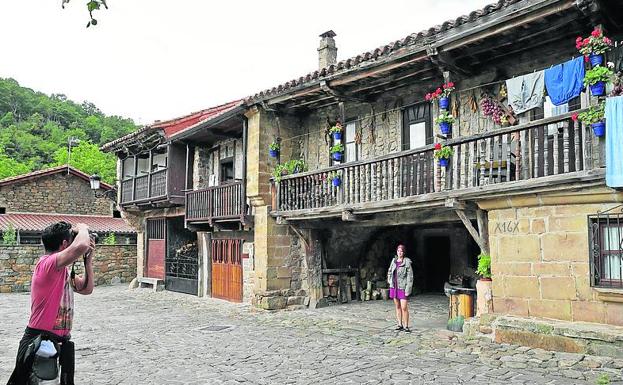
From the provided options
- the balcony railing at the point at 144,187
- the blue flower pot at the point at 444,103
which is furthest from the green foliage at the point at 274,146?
the balcony railing at the point at 144,187

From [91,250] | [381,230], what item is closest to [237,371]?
[91,250]

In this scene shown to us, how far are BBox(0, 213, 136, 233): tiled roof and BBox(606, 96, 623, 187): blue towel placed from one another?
73.9 ft

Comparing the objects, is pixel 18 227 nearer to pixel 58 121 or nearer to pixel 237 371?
pixel 237 371

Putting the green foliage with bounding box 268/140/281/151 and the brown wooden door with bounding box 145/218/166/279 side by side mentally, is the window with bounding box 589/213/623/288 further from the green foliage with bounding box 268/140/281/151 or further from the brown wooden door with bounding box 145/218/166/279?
the brown wooden door with bounding box 145/218/166/279

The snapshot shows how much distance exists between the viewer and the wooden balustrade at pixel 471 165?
23.2 ft

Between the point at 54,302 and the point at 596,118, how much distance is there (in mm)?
6483

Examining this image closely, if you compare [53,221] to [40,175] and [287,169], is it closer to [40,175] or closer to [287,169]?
[40,175]

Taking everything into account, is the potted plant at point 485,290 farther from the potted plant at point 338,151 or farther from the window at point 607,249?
the potted plant at point 338,151

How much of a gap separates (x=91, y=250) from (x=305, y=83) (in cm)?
772

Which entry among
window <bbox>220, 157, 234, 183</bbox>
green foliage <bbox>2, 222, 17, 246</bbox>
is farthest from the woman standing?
green foliage <bbox>2, 222, 17, 246</bbox>

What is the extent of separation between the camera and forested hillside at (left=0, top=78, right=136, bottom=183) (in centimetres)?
4219

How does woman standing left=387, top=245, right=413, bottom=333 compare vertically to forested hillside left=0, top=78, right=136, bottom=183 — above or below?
below

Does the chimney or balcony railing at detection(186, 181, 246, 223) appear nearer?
balcony railing at detection(186, 181, 246, 223)

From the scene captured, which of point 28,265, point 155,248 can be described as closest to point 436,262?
point 155,248
